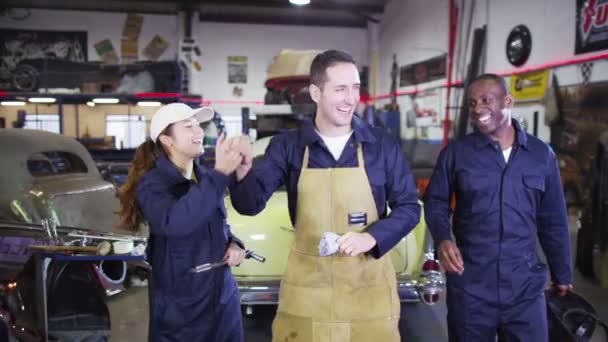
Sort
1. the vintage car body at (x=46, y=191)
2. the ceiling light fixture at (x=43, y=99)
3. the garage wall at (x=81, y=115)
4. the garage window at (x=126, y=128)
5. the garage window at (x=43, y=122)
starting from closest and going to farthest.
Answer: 1. the vintage car body at (x=46, y=191)
2. the ceiling light fixture at (x=43, y=99)
3. the garage window at (x=43, y=122)
4. the garage wall at (x=81, y=115)
5. the garage window at (x=126, y=128)

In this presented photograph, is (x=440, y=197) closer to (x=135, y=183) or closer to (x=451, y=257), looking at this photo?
(x=451, y=257)

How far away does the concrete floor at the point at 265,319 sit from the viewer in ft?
14.0

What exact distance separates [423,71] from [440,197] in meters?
11.4

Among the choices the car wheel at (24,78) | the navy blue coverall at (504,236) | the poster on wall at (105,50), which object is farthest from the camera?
the poster on wall at (105,50)

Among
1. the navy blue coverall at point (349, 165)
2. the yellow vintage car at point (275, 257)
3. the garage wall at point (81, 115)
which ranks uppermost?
the garage wall at point (81, 115)

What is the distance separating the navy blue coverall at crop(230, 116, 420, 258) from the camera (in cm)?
211

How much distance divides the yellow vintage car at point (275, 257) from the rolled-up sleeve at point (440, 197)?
1198 mm

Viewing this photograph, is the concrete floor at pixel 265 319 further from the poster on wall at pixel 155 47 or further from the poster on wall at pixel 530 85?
the poster on wall at pixel 155 47

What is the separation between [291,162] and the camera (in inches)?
87.0

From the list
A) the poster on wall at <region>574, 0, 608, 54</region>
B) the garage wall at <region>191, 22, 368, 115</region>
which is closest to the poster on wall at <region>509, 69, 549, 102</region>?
the poster on wall at <region>574, 0, 608, 54</region>

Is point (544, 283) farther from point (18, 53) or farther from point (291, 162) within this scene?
point (18, 53)

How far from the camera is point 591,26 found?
24.2 ft

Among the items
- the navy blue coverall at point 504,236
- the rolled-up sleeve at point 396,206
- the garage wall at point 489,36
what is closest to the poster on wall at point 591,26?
the garage wall at point 489,36

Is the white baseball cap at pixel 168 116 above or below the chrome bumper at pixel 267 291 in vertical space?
above
